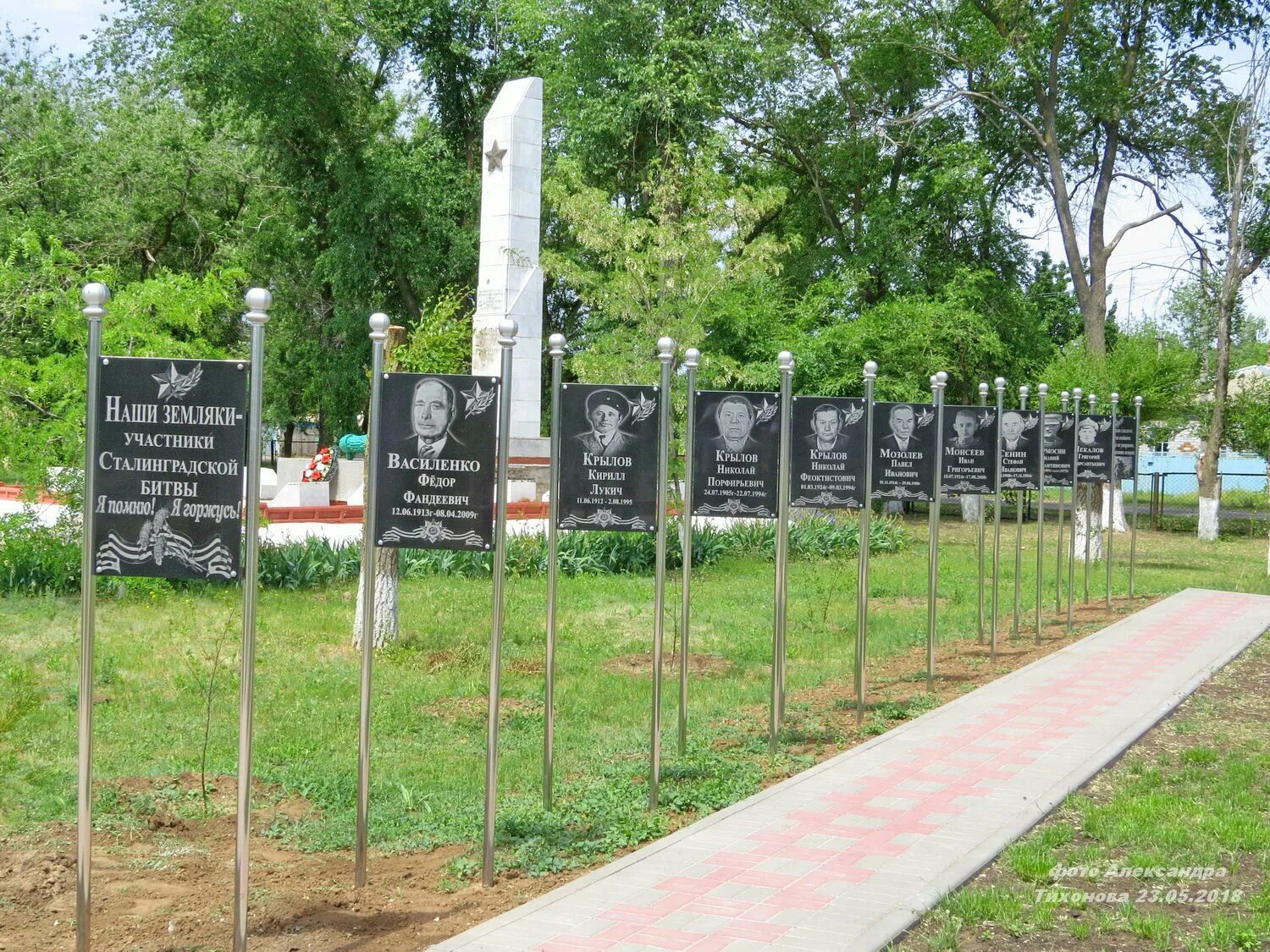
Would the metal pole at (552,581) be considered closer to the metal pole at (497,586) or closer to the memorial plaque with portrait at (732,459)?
the metal pole at (497,586)

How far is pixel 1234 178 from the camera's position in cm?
2630

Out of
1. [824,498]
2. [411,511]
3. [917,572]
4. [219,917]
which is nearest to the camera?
[219,917]

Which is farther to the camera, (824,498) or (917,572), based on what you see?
(917,572)

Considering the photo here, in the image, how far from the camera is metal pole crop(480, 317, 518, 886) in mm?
5848

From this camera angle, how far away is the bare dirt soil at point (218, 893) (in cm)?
504

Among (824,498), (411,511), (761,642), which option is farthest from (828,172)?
(411,511)

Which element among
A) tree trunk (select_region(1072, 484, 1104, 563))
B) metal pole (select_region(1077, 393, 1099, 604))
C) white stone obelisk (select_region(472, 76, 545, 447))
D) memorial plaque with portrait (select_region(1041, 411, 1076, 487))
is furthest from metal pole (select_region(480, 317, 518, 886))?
tree trunk (select_region(1072, 484, 1104, 563))

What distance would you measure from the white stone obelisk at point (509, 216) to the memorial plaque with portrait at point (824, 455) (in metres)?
13.9

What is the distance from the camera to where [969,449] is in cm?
1196

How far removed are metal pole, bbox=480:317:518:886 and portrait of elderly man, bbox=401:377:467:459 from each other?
0.77ft

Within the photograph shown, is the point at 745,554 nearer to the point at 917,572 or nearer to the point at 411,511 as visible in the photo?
the point at 917,572

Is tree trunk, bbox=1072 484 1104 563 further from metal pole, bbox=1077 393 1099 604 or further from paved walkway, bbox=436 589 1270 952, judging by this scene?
paved walkway, bbox=436 589 1270 952

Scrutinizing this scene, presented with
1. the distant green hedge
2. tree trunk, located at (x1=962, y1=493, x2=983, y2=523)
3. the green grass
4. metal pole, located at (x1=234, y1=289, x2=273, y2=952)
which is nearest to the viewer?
metal pole, located at (x1=234, y1=289, x2=273, y2=952)

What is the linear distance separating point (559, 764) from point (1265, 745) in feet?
15.6
